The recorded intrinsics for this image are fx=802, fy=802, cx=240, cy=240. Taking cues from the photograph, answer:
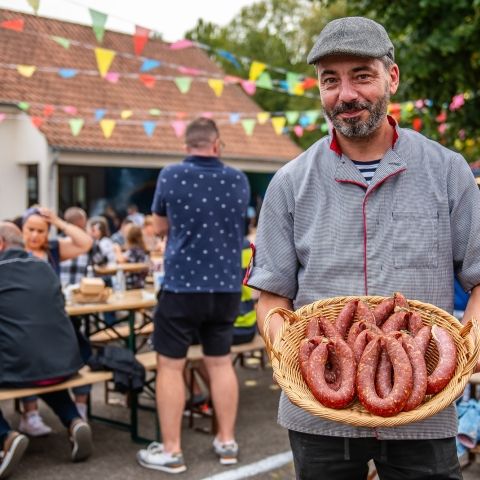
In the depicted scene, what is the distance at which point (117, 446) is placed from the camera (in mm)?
5488

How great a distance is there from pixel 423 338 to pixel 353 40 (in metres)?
0.84

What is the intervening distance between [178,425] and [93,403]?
1844 mm

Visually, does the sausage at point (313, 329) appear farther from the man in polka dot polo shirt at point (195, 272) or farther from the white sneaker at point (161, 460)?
the white sneaker at point (161, 460)

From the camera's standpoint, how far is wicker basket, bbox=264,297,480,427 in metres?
1.97

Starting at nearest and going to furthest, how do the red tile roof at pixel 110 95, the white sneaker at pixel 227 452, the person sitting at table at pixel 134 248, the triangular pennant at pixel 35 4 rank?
the white sneaker at pixel 227 452 → the triangular pennant at pixel 35 4 → the person sitting at table at pixel 134 248 → the red tile roof at pixel 110 95

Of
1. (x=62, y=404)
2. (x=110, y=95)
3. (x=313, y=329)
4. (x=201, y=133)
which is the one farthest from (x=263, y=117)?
(x=313, y=329)

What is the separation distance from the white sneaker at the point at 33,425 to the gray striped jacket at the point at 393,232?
12.1 feet

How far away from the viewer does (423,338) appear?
7.06 feet

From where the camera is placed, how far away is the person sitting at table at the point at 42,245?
5.66m

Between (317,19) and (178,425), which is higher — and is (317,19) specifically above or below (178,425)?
above

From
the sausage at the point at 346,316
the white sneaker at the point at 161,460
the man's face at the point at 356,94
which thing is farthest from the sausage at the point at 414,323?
the white sneaker at the point at 161,460

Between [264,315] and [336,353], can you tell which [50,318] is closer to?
[264,315]

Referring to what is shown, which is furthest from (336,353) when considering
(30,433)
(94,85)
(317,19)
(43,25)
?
(317,19)

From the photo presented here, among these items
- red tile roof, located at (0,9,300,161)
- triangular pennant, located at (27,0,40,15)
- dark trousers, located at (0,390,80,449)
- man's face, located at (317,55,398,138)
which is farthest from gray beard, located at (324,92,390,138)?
red tile roof, located at (0,9,300,161)
